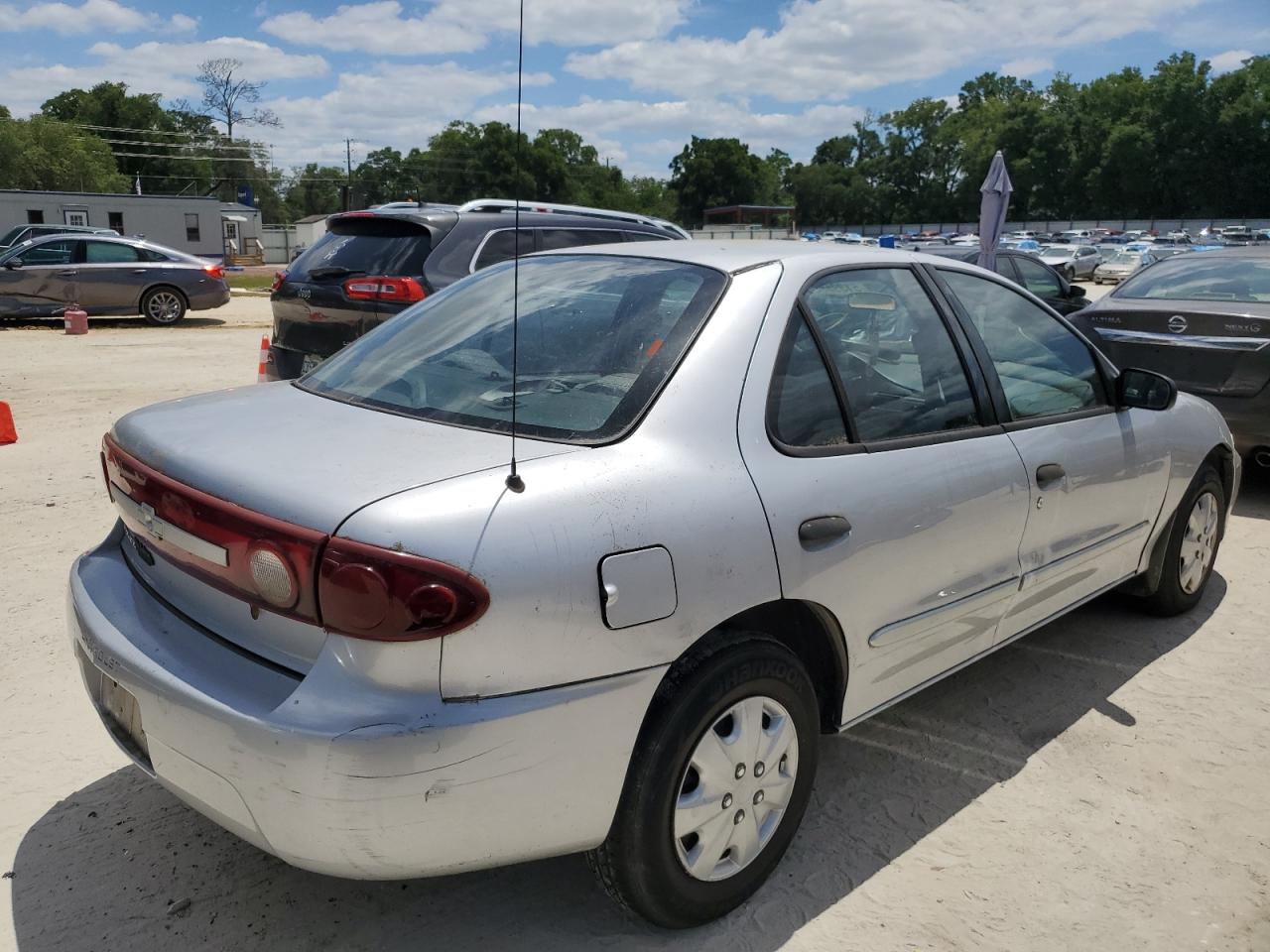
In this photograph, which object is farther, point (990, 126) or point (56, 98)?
point (990, 126)

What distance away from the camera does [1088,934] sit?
2535 mm

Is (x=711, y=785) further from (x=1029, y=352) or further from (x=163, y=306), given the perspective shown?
(x=163, y=306)

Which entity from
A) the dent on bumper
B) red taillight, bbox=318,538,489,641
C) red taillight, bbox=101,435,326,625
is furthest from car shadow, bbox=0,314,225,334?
red taillight, bbox=318,538,489,641

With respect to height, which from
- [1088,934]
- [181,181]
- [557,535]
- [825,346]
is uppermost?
[181,181]

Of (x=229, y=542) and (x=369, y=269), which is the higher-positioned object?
(x=369, y=269)

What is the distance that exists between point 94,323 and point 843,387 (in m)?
18.0

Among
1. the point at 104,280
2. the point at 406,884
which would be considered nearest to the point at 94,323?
the point at 104,280

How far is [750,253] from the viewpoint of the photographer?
3.03m

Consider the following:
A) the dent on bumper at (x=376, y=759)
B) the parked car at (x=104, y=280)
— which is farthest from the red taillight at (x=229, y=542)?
the parked car at (x=104, y=280)

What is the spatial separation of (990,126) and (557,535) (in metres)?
124

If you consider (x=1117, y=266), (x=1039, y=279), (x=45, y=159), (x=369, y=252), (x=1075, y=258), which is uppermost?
(x=45, y=159)

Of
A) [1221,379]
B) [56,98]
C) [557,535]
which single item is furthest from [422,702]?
[56,98]

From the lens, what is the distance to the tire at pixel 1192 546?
14.4 ft

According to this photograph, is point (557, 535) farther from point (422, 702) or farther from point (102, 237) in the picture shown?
point (102, 237)
